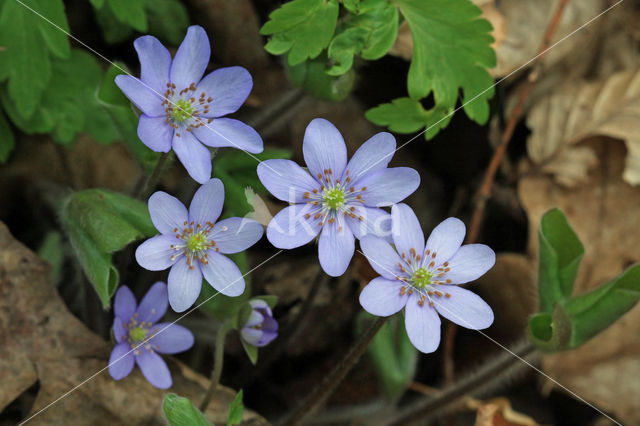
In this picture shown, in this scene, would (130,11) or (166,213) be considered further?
(130,11)

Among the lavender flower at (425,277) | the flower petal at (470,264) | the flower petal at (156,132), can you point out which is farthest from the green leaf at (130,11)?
the flower petal at (470,264)

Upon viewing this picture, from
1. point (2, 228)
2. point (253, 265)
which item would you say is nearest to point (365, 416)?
point (253, 265)

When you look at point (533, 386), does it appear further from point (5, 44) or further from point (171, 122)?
point (5, 44)

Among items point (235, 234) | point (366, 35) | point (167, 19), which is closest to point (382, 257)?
point (235, 234)

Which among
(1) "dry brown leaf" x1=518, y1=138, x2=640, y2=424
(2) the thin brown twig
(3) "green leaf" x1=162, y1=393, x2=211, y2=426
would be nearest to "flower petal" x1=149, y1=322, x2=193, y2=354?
(3) "green leaf" x1=162, y1=393, x2=211, y2=426

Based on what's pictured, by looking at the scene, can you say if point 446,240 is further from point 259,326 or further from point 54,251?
point 54,251

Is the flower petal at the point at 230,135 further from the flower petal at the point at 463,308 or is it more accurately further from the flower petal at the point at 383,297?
the flower petal at the point at 463,308
